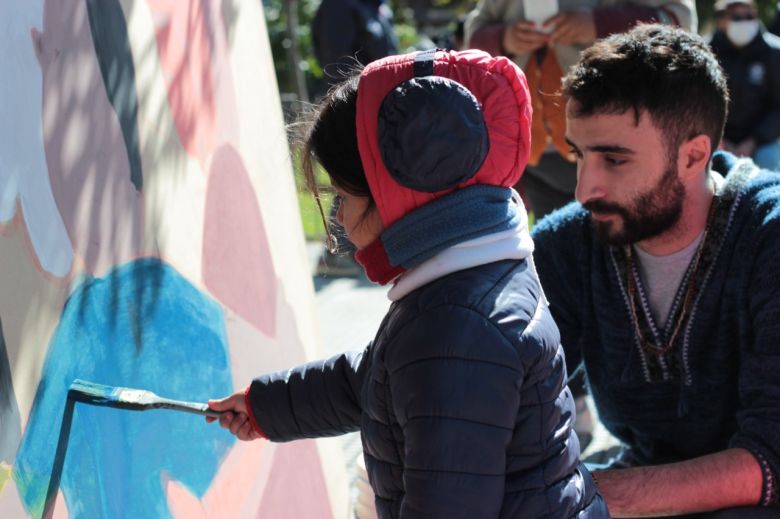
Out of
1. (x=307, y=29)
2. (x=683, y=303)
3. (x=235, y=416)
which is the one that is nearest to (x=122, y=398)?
(x=235, y=416)

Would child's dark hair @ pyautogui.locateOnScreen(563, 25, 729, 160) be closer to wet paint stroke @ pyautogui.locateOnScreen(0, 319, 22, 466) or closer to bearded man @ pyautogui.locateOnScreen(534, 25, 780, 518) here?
bearded man @ pyautogui.locateOnScreen(534, 25, 780, 518)

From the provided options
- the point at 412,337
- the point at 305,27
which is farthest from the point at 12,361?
the point at 305,27

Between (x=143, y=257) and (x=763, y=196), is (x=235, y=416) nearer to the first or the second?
(x=143, y=257)

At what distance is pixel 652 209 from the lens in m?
1.90

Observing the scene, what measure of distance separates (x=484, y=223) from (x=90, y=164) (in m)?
0.57

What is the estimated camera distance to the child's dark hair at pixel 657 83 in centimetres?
189

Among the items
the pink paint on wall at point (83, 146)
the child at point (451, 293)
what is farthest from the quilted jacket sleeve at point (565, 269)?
the pink paint on wall at point (83, 146)

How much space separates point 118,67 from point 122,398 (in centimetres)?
50

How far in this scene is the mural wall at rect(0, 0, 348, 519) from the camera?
1.33 m

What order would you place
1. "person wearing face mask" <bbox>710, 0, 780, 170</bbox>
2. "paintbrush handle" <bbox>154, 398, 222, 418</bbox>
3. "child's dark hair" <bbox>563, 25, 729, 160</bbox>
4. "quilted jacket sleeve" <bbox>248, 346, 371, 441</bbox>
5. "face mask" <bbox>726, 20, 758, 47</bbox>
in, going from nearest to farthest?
"paintbrush handle" <bbox>154, 398, 222, 418</bbox> < "quilted jacket sleeve" <bbox>248, 346, 371, 441</bbox> < "child's dark hair" <bbox>563, 25, 729, 160</bbox> < "person wearing face mask" <bbox>710, 0, 780, 170</bbox> < "face mask" <bbox>726, 20, 758, 47</bbox>

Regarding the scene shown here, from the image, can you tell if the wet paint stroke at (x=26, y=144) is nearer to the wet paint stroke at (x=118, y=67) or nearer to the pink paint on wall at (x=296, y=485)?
the wet paint stroke at (x=118, y=67)

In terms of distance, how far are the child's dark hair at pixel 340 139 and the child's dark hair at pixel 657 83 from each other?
664mm

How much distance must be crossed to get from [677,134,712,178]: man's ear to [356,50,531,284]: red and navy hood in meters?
0.62

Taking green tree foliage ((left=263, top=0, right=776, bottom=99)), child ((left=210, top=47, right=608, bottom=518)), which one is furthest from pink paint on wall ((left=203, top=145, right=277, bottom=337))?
green tree foliage ((left=263, top=0, right=776, bottom=99))
